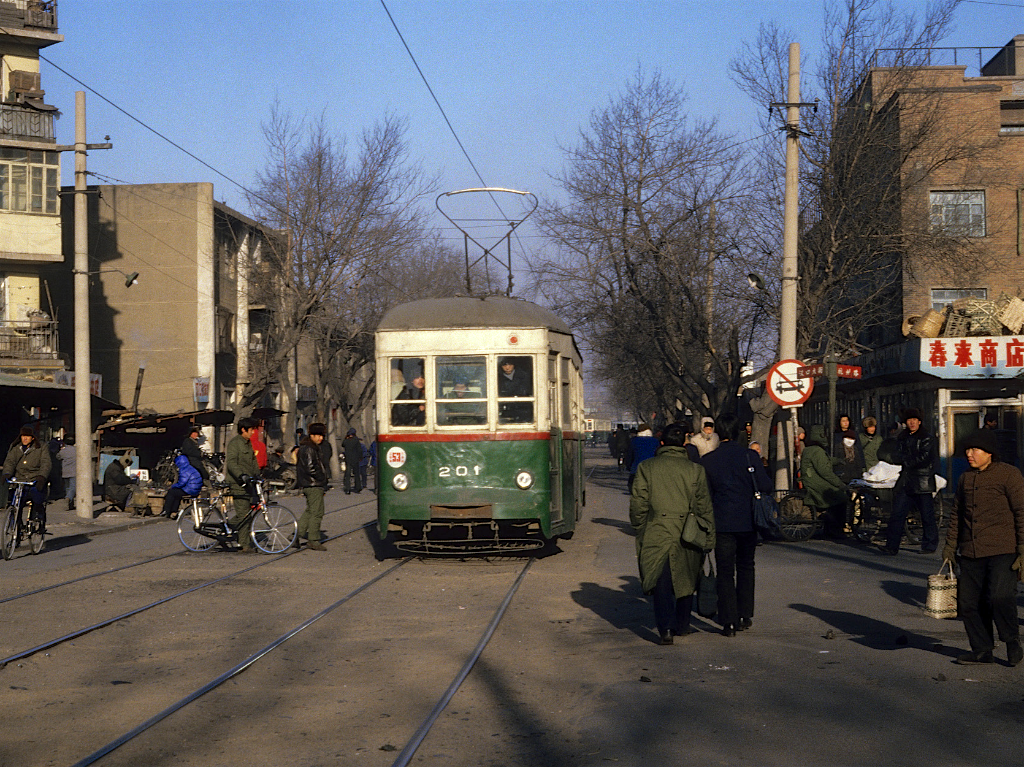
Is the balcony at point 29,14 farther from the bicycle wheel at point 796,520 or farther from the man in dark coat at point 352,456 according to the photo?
the bicycle wheel at point 796,520

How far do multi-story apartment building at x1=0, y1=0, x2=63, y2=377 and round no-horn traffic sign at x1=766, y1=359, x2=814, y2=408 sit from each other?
2335 centimetres

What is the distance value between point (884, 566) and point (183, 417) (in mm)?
21725

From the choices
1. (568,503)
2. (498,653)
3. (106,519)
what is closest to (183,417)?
(106,519)

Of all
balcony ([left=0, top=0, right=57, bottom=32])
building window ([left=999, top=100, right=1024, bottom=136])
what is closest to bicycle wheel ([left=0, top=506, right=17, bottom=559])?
balcony ([left=0, top=0, right=57, bottom=32])

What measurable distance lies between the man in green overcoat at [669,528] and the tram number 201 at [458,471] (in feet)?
16.9

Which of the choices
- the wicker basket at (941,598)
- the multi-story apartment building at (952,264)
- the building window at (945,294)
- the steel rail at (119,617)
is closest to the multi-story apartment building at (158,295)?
the multi-story apartment building at (952,264)

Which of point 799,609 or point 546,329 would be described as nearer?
point 799,609

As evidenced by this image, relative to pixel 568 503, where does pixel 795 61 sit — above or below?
above

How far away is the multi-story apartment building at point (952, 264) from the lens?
78.7 feet

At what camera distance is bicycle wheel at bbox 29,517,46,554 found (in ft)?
52.9

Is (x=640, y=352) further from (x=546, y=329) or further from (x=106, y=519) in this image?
(x=546, y=329)

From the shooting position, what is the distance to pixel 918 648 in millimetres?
8414

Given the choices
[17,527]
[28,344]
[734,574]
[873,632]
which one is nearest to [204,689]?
[734,574]

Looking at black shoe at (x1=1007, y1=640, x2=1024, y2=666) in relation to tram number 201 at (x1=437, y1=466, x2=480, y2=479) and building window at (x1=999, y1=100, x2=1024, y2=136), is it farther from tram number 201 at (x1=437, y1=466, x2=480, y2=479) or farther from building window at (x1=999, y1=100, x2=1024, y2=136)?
building window at (x1=999, y1=100, x2=1024, y2=136)
